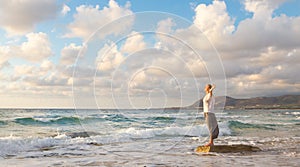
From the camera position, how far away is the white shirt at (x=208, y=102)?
8438mm

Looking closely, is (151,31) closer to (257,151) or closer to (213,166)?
(213,166)

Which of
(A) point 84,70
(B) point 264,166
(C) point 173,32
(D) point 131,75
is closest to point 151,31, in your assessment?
(C) point 173,32

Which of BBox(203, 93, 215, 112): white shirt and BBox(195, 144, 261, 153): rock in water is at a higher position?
BBox(203, 93, 215, 112): white shirt

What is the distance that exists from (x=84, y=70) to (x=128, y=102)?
47.8 inches

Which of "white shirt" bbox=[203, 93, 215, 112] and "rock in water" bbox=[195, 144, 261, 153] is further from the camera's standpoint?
"rock in water" bbox=[195, 144, 261, 153]

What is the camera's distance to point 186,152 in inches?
364

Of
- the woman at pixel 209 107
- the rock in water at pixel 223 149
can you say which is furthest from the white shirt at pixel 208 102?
the rock in water at pixel 223 149

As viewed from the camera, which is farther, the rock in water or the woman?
the rock in water

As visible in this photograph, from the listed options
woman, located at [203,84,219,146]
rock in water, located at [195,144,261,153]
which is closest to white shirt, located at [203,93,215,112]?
woman, located at [203,84,219,146]

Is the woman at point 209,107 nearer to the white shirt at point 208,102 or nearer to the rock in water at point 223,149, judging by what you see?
the white shirt at point 208,102

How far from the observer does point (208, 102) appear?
8.52m

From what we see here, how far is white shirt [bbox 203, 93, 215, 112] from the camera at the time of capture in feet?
27.7

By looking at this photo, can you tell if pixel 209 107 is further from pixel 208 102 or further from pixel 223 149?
pixel 223 149

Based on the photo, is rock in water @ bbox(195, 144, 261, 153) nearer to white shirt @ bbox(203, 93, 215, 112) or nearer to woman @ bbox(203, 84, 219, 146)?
woman @ bbox(203, 84, 219, 146)
